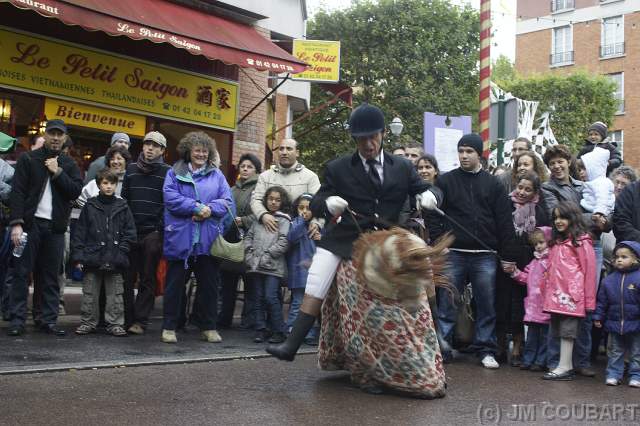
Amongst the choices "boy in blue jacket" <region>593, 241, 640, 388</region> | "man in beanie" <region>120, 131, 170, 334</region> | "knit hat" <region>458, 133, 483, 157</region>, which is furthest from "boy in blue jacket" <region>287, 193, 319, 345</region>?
"boy in blue jacket" <region>593, 241, 640, 388</region>

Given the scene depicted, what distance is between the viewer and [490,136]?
12.6m

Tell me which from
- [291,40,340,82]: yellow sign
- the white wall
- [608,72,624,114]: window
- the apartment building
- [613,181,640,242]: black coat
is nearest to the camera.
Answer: [613,181,640,242]: black coat

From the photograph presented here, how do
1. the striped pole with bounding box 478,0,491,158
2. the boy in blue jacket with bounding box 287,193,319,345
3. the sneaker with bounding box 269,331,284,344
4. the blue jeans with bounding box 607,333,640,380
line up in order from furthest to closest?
the striped pole with bounding box 478,0,491,158
the boy in blue jacket with bounding box 287,193,319,345
the sneaker with bounding box 269,331,284,344
the blue jeans with bounding box 607,333,640,380

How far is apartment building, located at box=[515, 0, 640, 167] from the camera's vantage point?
43.9 m

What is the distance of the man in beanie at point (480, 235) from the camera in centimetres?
790

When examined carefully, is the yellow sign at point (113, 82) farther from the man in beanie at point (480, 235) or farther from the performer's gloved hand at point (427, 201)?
the performer's gloved hand at point (427, 201)

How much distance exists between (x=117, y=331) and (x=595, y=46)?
1688 inches

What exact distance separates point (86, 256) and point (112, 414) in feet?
11.6

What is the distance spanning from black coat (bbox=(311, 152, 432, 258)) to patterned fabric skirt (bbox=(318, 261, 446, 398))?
0.22 metres

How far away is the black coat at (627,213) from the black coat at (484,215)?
1.11 m

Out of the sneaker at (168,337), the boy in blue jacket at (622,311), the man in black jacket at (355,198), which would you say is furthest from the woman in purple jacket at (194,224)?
the boy in blue jacket at (622,311)

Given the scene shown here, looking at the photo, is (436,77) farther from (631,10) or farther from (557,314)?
(557,314)

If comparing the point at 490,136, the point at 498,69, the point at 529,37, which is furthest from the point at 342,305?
the point at 498,69

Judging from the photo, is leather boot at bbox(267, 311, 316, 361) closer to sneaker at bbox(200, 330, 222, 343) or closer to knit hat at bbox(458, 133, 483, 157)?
sneaker at bbox(200, 330, 222, 343)
